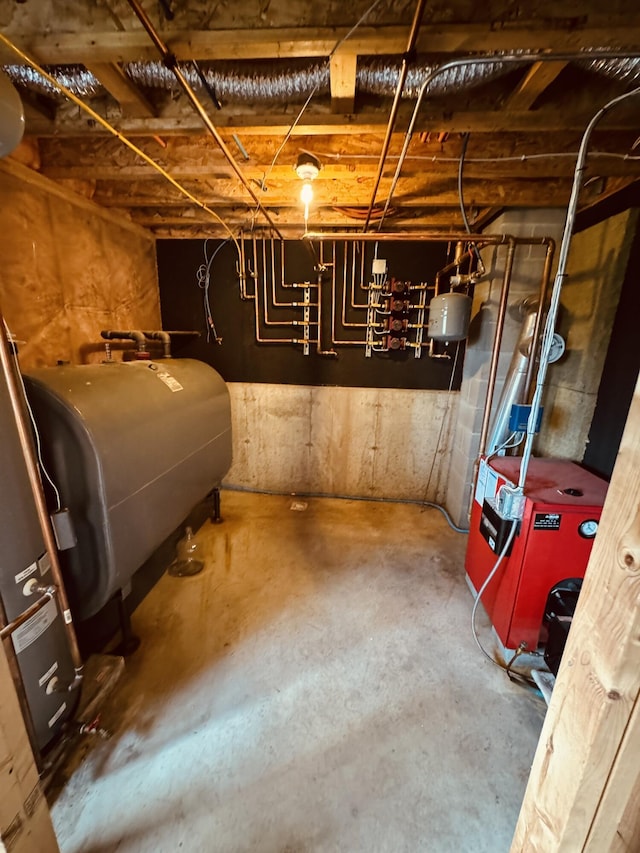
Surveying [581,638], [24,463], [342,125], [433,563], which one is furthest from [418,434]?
[24,463]

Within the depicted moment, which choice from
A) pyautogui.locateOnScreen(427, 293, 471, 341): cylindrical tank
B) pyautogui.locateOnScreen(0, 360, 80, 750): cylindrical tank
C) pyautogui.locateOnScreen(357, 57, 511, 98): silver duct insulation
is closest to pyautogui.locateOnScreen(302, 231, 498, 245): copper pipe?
pyautogui.locateOnScreen(427, 293, 471, 341): cylindrical tank

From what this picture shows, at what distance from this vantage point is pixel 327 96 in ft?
4.67

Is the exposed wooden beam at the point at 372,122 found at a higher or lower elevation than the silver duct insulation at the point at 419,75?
lower

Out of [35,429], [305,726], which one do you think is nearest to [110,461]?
[35,429]

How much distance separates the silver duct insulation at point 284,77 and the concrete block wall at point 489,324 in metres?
1.10

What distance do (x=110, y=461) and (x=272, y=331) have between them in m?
2.11

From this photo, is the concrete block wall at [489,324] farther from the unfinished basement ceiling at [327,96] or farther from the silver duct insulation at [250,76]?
the silver duct insulation at [250,76]

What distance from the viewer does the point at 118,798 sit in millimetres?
1124

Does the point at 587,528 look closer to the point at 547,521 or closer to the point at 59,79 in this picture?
the point at 547,521

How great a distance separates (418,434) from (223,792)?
8.67 feet

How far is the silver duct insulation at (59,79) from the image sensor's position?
51.1 inches

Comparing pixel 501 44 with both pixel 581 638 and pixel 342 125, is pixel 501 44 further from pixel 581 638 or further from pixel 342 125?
pixel 581 638

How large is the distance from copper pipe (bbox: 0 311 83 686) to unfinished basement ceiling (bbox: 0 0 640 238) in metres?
1.06

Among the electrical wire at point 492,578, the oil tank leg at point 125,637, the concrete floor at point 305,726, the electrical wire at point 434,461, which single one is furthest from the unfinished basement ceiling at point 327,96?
the concrete floor at point 305,726
